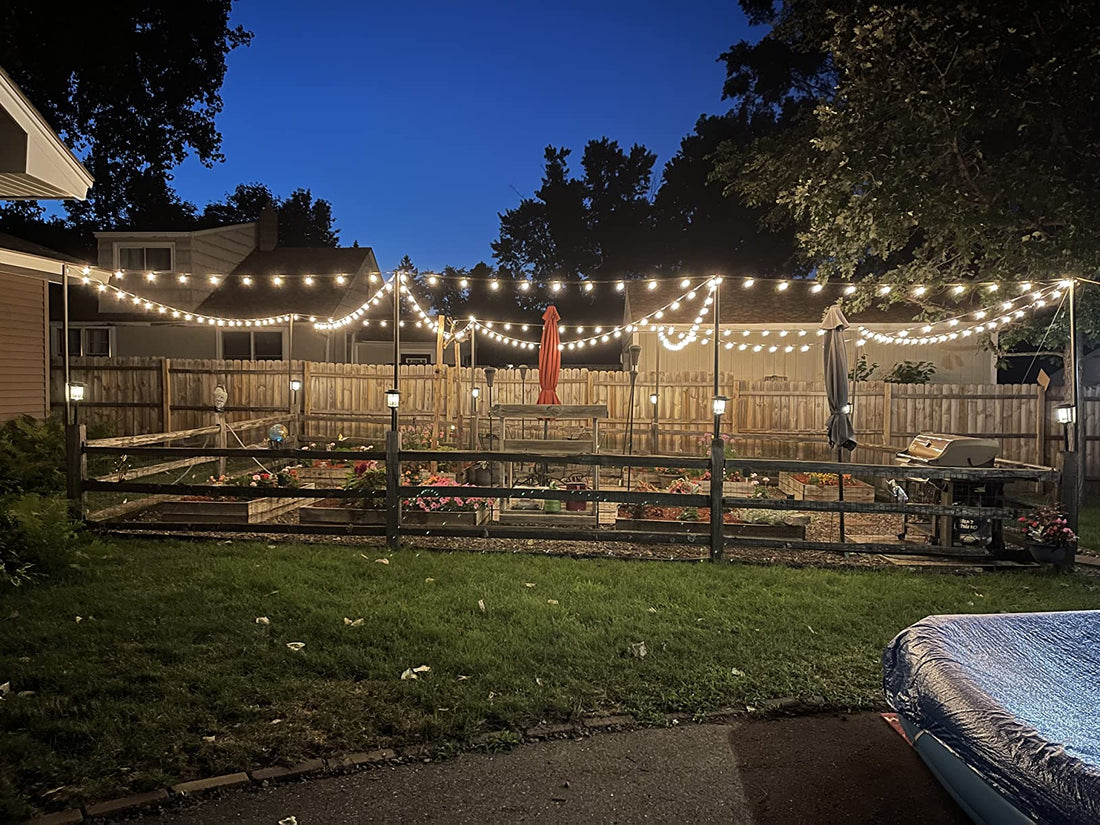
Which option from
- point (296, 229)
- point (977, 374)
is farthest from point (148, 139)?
point (977, 374)

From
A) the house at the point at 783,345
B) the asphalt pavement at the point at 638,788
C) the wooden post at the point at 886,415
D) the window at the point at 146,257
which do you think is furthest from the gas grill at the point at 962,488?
the window at the point at 146,257

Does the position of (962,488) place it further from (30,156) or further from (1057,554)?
(30,156)

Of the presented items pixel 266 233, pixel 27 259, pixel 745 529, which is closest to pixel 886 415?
pixel 745 529

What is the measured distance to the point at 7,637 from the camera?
4926mm

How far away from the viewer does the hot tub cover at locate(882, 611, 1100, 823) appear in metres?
2.53

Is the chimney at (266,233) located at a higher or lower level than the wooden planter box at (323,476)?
higher

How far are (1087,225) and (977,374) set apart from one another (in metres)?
8.31

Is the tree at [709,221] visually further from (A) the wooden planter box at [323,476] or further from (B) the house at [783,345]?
(A) the wooden planter box at [323,476]

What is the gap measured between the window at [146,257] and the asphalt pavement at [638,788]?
22.4m

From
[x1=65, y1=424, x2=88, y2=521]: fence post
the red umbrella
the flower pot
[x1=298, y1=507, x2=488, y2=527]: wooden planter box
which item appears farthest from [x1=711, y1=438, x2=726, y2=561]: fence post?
[x1=65, y1=424, x2=88, y2=521]: fence post

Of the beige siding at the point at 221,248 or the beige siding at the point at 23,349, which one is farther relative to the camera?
the beige siding at the point at 221,248

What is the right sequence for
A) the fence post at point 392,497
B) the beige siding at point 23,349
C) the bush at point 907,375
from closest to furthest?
the fence post at point 392,497 < the beige siding at point 23,349 < the bush at point 907,375

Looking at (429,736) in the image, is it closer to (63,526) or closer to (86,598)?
(86,598)

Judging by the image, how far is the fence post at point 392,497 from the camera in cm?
773
